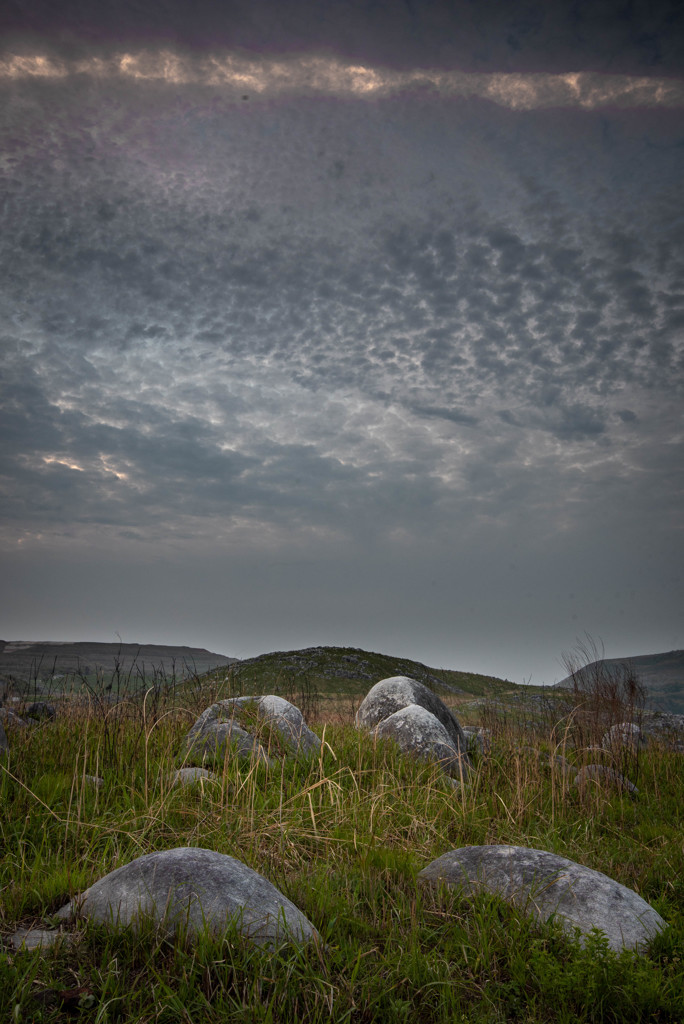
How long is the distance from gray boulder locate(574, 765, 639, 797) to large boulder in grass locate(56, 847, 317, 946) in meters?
5.51

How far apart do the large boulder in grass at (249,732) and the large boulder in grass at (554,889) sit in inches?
106

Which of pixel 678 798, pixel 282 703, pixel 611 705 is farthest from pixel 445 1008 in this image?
pixel 611 705

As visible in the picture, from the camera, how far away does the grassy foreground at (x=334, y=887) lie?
2559 mm

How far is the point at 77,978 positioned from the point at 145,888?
0.45 metres

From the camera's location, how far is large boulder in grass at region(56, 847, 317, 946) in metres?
2.81

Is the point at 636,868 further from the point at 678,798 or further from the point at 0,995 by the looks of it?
the point at 0,995

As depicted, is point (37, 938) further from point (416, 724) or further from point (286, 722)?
point (416, 724)

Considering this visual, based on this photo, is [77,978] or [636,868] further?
[636,868]

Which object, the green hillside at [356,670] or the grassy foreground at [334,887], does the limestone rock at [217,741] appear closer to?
the grassy foreground at [334,887]

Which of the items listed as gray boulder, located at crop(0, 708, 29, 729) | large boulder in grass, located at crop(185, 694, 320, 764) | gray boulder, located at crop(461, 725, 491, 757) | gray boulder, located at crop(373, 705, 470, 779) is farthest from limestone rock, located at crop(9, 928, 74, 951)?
gray boulder, located at crop(461, 725, 491, 757)

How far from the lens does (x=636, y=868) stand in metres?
4.99

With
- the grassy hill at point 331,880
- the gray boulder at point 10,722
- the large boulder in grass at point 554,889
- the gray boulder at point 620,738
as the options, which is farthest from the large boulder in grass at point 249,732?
the gray boulder at point 620,738

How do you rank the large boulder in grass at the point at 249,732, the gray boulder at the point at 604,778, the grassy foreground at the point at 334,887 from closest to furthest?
the grassy foreground at the point at 334,887, the large boulder in grass at the point at 249,732, the gray boulder at the point at 604,778

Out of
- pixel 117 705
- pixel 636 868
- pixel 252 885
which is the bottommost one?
pixel 636 868
